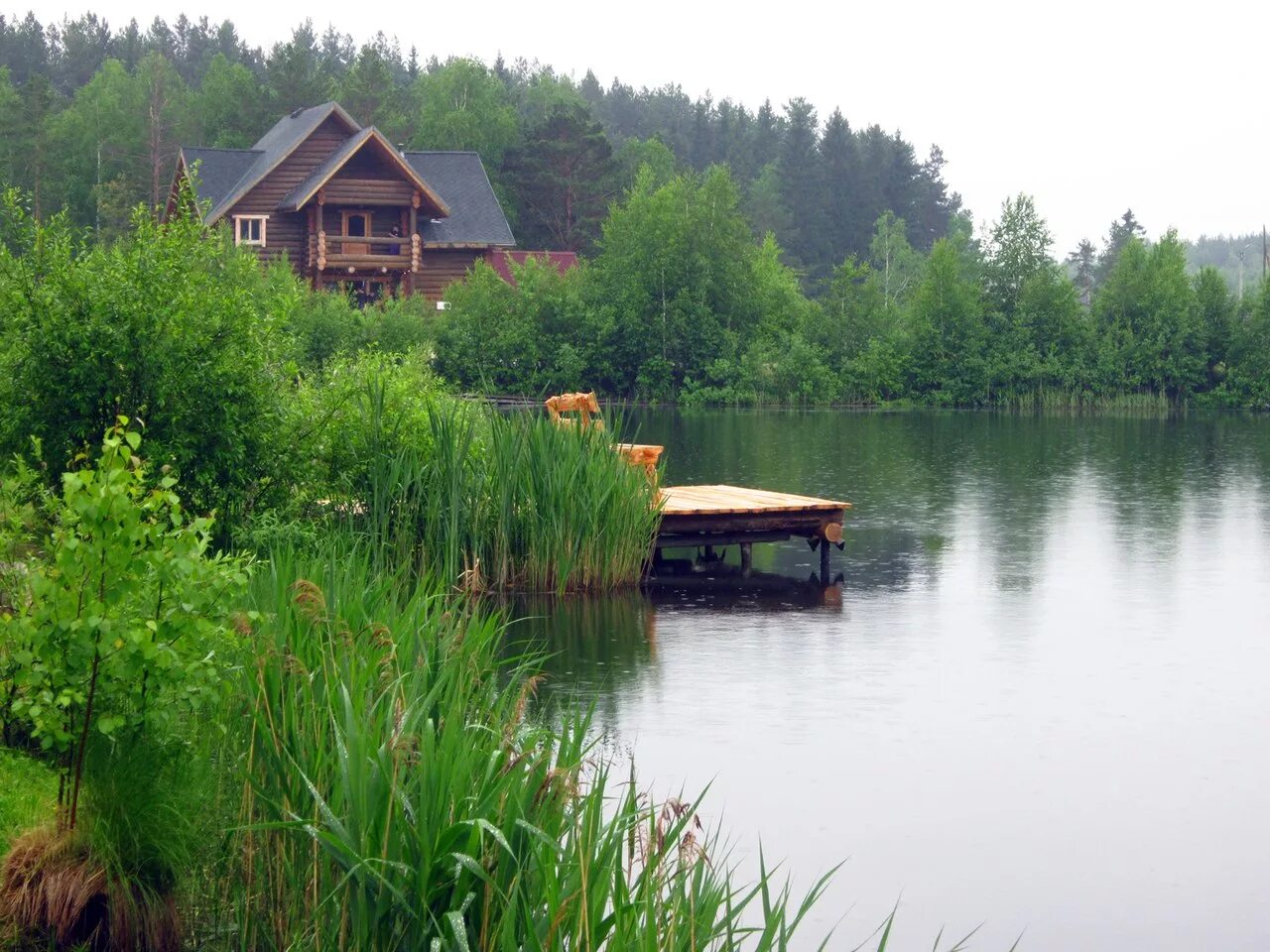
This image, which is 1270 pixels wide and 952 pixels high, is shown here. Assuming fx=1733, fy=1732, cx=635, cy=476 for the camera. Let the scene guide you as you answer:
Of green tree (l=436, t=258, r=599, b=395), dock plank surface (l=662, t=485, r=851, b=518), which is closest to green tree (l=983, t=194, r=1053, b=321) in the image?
green tree (l=436, t=258, r=599, b=395)

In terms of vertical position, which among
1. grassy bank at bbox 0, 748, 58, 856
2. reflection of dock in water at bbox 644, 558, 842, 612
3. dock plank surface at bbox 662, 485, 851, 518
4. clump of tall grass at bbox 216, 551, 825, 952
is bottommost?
reflection of dock in water at bbox 644, 558, 842, 612

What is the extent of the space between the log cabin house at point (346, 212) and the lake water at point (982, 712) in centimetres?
3382

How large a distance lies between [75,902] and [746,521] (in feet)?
38.4

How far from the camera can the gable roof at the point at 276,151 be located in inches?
2167

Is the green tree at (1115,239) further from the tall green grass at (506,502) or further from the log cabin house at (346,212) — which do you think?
the tall green grass at (506,502)

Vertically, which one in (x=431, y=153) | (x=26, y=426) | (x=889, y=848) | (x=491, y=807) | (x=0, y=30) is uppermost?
(x=0, y=30)

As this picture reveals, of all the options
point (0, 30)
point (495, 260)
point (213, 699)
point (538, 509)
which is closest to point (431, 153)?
point (495, 260)

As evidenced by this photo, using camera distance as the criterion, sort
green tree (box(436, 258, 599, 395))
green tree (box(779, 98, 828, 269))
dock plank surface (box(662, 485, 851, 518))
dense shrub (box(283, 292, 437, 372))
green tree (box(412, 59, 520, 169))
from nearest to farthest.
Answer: dock plank surface (box(662, 485, 851, 518)) → dense shrub (box(283, 292, 437, 372)) → green tree (box(436, 258, 599, 395)) → green tree (box(412, 59, 520, 169)) → green tree (box(779, 98, 828, 269))

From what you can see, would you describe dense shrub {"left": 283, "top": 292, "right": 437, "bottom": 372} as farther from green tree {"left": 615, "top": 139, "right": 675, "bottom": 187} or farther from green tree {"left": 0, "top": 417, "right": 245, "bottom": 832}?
green tree {"left": 615, "top": 139, "right": 675, "bottom": 187}

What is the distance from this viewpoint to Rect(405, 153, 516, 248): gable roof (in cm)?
5700

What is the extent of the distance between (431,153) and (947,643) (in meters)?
51.0

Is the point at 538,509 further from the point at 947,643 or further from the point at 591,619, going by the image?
the point at 947,643

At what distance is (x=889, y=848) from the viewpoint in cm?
881

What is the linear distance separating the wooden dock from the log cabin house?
35740mm
